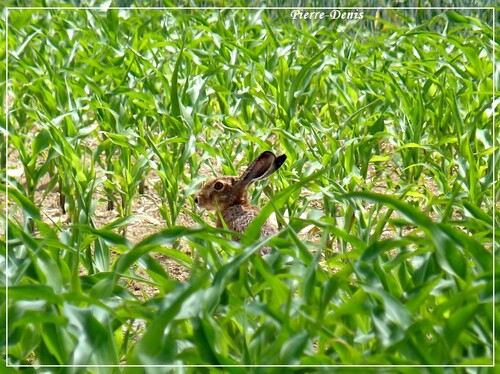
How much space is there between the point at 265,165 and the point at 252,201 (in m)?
0.53

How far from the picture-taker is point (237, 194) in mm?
5066

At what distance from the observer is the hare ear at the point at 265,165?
485 cm

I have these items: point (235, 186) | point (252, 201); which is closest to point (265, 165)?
point (235, 186)

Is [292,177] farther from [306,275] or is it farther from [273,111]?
[306,275]

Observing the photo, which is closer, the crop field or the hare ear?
the crop field

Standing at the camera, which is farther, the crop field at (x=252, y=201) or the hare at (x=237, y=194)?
the hare at (x=237, y=194)

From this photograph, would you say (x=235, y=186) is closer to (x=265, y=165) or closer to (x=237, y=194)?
(x=237, y=194)

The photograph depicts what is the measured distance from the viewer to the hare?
486 centimetres

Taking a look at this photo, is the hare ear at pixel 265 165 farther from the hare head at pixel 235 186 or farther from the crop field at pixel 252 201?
the crop field at pixel 252 201

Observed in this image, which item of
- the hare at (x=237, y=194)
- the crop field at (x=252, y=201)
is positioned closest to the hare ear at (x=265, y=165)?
the hare at (x=237, y=194)

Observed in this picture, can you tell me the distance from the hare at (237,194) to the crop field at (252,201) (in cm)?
11

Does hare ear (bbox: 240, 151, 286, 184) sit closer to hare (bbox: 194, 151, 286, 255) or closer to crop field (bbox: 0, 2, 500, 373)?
hare (bbox: 194, 151, 286, 255)

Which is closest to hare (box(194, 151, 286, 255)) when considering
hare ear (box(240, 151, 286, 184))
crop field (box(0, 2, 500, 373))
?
hare ear (box(240, 151, 286, 184))

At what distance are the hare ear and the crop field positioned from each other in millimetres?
155
